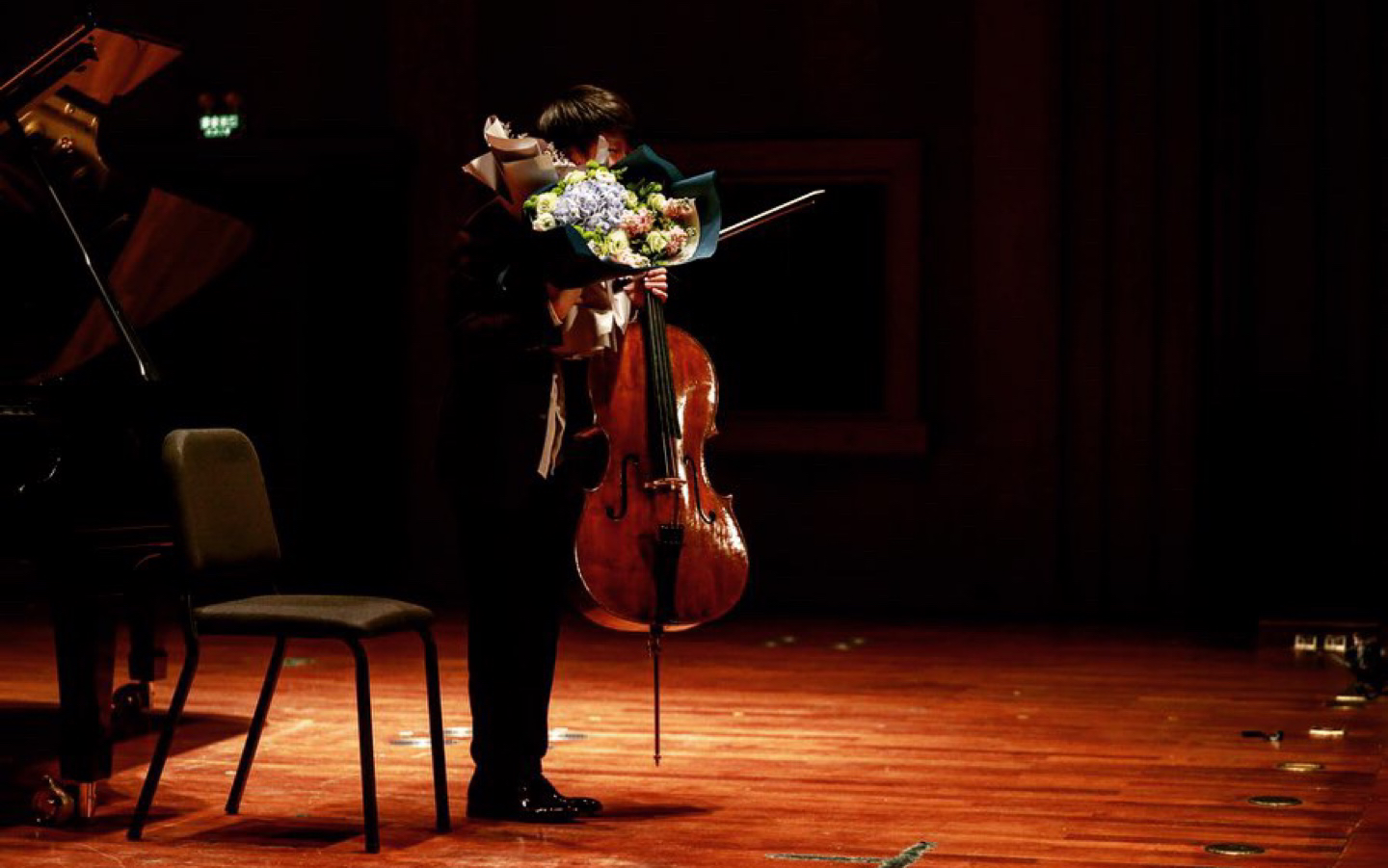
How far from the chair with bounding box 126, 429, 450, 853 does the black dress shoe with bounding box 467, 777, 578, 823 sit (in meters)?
0.09

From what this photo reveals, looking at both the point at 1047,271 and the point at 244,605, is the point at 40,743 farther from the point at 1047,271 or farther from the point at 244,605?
the point at 1047,271

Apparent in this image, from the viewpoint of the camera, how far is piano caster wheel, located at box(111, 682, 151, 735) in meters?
5.08

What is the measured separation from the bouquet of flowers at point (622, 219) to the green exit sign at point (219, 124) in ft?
16.6

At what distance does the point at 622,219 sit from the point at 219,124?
5289 millimetres

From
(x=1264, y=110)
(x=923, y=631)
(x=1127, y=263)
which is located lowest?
(x=923, y=631)

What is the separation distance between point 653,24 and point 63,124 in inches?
155

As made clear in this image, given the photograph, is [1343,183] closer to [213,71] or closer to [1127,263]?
[1127,263]

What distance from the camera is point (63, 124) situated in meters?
4.81

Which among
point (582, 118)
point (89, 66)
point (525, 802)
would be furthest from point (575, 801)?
point (89, 66)

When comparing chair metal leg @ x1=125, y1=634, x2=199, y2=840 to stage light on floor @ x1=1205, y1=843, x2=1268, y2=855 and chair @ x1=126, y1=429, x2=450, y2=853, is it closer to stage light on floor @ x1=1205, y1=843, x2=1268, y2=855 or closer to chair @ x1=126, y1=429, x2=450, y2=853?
chair @ x1=126, y1=429, x2=450, y2=853

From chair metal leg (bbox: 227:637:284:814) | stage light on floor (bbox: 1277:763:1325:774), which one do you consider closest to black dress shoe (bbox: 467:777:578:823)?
chair metal leg (bbox: 227:637:284:814)


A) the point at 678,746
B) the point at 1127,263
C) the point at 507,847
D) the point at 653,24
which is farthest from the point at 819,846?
the point at 653,24

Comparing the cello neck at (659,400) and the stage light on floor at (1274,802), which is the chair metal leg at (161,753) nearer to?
the cello neck at (659,400)

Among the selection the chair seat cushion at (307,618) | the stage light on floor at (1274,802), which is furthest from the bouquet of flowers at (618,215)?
the stage light on floor at (1274,802)
